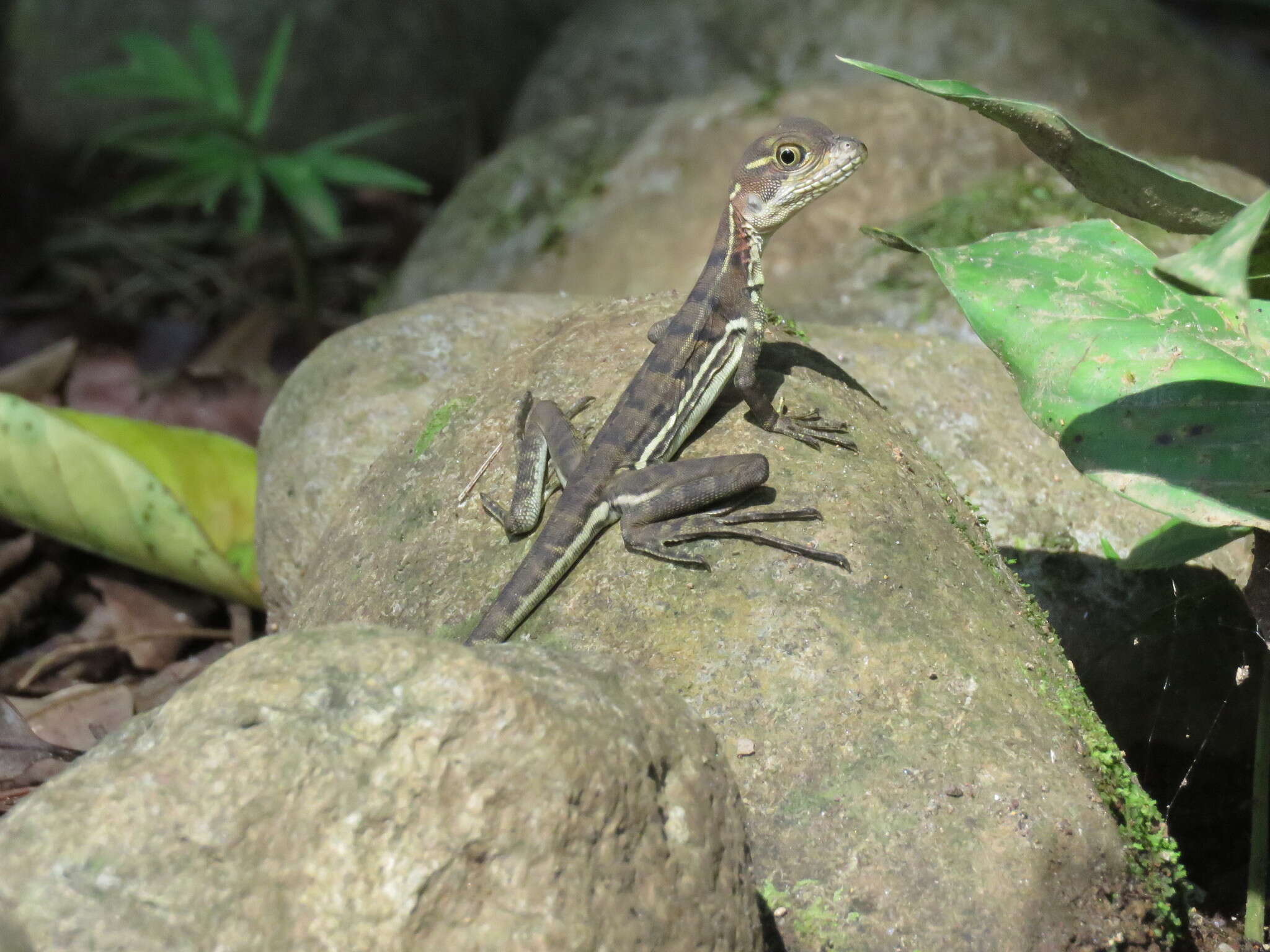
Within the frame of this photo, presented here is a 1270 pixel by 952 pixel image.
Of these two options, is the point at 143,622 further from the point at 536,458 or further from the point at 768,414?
the point at 768,414

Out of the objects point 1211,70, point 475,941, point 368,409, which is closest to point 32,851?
point 475,941

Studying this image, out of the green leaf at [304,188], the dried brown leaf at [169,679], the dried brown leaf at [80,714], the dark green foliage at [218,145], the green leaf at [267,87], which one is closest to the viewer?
the dried brown leaf at [80,714]

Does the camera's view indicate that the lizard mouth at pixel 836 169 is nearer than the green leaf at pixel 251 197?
Yes

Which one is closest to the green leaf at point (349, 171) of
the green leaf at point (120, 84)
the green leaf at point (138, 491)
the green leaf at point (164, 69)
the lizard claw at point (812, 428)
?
the green leaf at point (164, 69)

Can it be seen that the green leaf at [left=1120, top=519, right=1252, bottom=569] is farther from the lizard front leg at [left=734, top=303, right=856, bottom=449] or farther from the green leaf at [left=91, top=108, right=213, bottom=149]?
the green leaf at [left=91, top=108, right=213, bottom=149]

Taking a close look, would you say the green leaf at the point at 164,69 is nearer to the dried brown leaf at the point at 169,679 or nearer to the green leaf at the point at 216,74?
the green leaf at the point at 216,74

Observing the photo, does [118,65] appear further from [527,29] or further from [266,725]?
[266,725]
